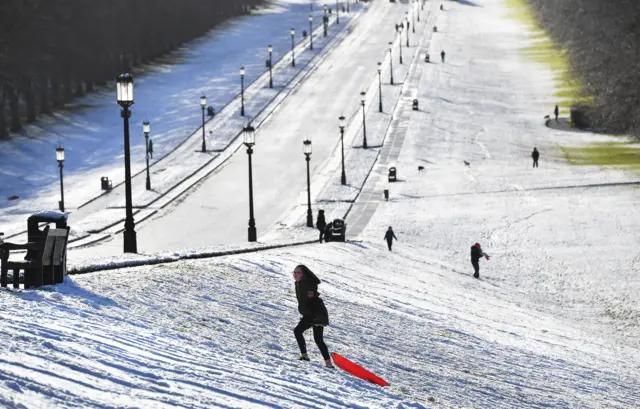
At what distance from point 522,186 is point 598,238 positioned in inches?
441

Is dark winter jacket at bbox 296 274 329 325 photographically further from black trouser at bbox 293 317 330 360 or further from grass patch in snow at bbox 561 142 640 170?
grass patch in snow at bbox 561 142 640 170

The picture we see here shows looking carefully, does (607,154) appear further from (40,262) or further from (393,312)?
(40,262)

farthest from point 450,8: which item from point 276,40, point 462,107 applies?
point 462,107

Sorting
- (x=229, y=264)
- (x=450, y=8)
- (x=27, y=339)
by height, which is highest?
(x=27, y=339)

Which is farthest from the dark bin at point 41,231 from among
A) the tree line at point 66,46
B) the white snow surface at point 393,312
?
the tree line at point 66,46

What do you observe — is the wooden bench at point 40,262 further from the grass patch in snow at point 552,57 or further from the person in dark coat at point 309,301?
the grass patch in snow at point 552,57

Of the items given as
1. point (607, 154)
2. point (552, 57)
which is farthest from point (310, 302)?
point (552, 57)

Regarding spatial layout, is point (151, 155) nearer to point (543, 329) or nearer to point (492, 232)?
point (492, 232)

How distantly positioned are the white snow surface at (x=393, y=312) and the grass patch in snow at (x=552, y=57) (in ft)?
96.0

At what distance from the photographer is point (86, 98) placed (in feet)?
276

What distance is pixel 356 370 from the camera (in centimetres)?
1521

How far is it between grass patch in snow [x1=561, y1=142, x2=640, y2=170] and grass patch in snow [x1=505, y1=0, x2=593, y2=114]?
1471 centimetres

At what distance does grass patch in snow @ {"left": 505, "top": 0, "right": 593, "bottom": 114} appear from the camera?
283ft

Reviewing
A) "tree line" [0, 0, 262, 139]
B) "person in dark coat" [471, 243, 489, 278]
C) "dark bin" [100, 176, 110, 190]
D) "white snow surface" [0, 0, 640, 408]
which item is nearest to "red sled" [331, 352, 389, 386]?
"white snow surface" [0, 0, 640, 408]
